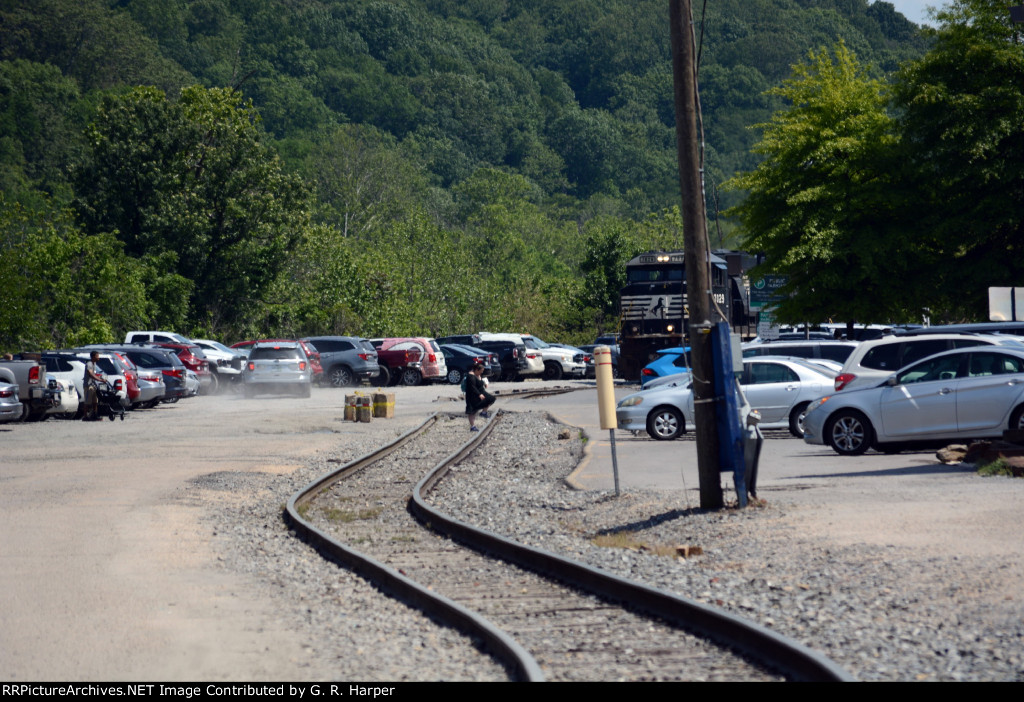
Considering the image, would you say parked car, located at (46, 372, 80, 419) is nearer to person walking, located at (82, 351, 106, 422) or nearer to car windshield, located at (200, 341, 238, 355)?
person walking, located at (82, 351, 106, 422)

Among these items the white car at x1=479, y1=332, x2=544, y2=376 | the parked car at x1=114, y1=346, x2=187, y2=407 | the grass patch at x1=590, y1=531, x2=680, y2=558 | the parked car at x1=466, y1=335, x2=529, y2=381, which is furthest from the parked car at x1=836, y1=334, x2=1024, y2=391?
the white car at x1=479, y1=332, x2=544, y2=376

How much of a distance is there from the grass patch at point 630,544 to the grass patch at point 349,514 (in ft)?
10.2

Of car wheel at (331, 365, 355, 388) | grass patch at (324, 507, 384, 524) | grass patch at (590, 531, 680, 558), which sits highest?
car wheel at (331, 365, 355, 388)

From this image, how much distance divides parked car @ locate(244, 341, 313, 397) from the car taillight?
20.3 m

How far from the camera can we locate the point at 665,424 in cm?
2289

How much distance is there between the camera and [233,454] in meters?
21.0

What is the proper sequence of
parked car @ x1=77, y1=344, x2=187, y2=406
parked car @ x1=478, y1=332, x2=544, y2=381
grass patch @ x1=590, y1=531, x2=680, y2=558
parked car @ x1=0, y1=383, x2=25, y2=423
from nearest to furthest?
1. grass patch @ x1=590, y1=531, x2=680, y2=558
2. parked car @ x1=0, y1=383, x2=25, y2=423
3. parked car @ x1=77, y1=344, x2=187, y2=406
4. parked car @ x1=478, y1=332, x2=544, y2=381

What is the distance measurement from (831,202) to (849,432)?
21567mm

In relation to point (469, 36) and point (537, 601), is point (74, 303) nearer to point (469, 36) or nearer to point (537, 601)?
point (537, 601)

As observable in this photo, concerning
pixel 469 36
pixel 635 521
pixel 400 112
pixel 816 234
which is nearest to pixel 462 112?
pixel 400 112

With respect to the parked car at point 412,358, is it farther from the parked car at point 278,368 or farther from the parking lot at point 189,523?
the parking lot at point 189,523

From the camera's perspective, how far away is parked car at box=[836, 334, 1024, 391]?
66.6ft

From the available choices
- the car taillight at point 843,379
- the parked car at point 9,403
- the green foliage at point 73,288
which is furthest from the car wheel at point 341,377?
the car taillight at point 843,379

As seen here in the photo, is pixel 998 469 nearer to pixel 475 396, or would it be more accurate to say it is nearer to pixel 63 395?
pixel 475 396
